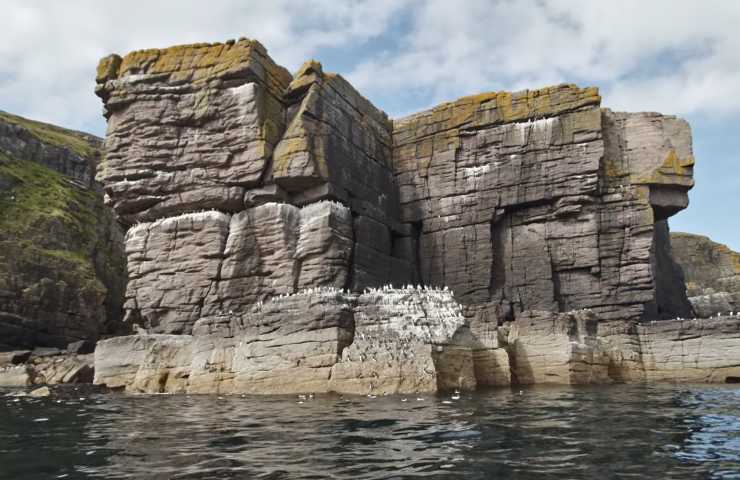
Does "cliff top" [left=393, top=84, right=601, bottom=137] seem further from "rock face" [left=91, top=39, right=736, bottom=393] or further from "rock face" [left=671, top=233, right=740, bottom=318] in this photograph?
"rock face" [left=671, top=233, right=740, bottom=318]

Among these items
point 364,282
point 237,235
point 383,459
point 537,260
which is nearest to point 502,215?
point 537,260

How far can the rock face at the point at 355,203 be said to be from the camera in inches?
A: 1378

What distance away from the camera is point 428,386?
74.8ft

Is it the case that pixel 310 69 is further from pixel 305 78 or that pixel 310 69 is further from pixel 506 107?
pixel 506 107

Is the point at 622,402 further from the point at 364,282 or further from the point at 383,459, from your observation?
the point at 364,282

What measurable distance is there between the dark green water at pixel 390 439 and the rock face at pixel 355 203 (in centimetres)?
1117

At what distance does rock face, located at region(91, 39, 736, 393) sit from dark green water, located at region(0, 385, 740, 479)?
36.6ft

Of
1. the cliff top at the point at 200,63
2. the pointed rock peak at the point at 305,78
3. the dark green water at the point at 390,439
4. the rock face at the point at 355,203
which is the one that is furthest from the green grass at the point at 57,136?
the dark green water at the point at 390,439

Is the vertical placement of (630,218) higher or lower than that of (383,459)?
higher

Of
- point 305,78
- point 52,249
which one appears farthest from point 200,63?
point 52,249

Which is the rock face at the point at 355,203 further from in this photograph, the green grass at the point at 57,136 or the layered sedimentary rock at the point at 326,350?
the green grass at the point at 57,136

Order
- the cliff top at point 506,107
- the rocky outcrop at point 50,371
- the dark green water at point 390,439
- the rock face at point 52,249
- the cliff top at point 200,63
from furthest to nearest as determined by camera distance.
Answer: the rock face at point 52,249, the cliff top at point 506,107, the cliff top at point 200,63, the rocky outcrop at point 50,371, the dark green water at point 390,439

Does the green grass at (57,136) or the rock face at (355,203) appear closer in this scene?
the rock face at (355,203)

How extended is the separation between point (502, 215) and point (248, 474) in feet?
111
